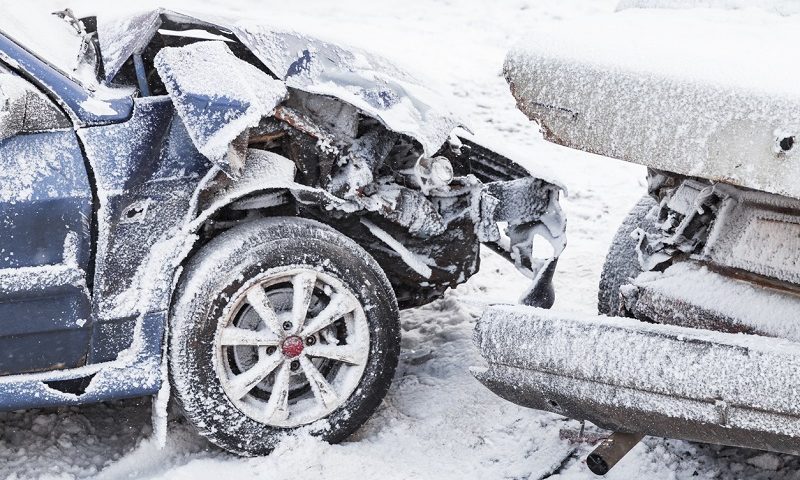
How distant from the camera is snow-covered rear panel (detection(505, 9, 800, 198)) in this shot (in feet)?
7.75

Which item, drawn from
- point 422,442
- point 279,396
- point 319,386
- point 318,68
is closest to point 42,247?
point 279,396

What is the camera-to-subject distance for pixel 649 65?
258 cm

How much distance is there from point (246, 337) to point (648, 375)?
132 cm

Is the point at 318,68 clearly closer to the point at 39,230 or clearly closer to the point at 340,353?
the point at 340,353

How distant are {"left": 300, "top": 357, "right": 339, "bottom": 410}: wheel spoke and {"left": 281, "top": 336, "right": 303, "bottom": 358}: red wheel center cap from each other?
4 centimetres

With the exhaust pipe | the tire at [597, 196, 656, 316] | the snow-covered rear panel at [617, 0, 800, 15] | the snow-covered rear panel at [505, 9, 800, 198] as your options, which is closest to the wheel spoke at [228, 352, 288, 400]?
the exhaust pipe

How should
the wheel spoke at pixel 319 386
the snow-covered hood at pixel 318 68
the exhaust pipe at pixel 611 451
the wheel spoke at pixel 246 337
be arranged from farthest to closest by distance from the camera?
the snow-covered hood at pixel 318 68 → the wheel spoke at pixel 319 386 → the wheel spoke at pixel 246 337 → the exhaust pipe at pixel 611 451

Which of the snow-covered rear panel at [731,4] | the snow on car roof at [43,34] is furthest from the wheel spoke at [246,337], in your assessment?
the snow-covered rear panel at [731,4]

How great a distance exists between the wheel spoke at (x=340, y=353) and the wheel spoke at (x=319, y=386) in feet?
0.13

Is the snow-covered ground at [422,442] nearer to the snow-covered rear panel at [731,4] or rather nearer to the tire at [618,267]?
the tire at [618,267]

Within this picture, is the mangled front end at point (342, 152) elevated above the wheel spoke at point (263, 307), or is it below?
above

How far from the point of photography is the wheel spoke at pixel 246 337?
3098 millimetres

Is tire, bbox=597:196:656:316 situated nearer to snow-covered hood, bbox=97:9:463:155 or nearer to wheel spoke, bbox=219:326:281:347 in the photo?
snow-covered hood, bbox=97:9:463:155

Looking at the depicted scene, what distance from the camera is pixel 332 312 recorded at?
3203 mm
